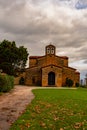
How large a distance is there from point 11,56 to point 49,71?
10979 millimetres

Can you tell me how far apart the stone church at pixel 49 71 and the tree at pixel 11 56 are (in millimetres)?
7315

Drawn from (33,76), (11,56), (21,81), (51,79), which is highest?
(11,56)

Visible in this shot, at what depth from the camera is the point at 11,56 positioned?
183 feet

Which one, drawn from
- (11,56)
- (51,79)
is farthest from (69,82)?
(11,56)

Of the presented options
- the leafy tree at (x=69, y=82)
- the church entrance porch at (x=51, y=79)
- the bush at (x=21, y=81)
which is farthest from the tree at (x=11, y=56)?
the leafy tree at (x=69, y=82)

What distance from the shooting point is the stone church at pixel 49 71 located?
62.8 m

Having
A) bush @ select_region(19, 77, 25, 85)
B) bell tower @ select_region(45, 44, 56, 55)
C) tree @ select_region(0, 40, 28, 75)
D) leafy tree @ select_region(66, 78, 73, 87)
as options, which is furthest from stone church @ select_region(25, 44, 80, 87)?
tree @ select_region(0, 40, 28, 75)

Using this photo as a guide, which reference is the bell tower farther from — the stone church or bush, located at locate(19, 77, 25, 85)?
bush, located at locate(19, 77, 25, 85)

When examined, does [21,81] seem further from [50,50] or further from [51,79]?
[50,50]

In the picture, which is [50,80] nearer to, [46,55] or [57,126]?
[46,55]

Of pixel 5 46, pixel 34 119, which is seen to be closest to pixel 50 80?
pixel 5 46

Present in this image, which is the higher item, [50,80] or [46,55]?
[46,55]

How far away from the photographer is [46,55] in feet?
227

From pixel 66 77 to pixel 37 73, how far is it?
6.79 m
